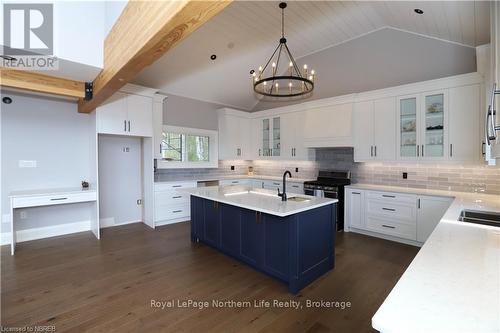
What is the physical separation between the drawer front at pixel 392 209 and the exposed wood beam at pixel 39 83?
15.8ft

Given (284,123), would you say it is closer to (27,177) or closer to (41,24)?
(41,24)

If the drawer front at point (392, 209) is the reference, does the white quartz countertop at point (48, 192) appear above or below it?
above

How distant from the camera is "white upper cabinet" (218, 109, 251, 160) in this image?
608 centimetres

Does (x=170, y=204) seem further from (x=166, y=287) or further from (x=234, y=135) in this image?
(x=166, y=287)

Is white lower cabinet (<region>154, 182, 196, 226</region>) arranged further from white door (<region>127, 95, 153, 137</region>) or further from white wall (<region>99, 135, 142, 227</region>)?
white door (<region>127, 95, 153, 137</region>)

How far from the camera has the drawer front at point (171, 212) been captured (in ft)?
15.7

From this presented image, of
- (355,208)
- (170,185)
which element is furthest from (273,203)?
(170,185)

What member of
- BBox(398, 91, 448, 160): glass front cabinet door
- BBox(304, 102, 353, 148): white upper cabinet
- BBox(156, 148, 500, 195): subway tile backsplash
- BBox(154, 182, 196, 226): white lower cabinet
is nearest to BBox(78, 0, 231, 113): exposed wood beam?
BBox(154, 182, 196, 226): white lower cabinet

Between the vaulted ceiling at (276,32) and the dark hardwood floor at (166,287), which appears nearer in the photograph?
the dark hardwood floor at (166,287)

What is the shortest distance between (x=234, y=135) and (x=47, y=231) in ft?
13.5

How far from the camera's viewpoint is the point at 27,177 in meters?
3.93

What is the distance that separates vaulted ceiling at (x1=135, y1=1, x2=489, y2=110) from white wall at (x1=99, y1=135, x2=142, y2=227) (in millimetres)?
1338

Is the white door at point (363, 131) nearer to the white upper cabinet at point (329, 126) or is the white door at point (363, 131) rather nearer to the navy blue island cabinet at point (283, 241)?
the white upper cabinet at point (329, 126)

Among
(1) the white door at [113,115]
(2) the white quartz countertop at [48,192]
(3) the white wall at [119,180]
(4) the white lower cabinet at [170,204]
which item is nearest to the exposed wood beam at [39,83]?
(1) the white door at [113,115]
